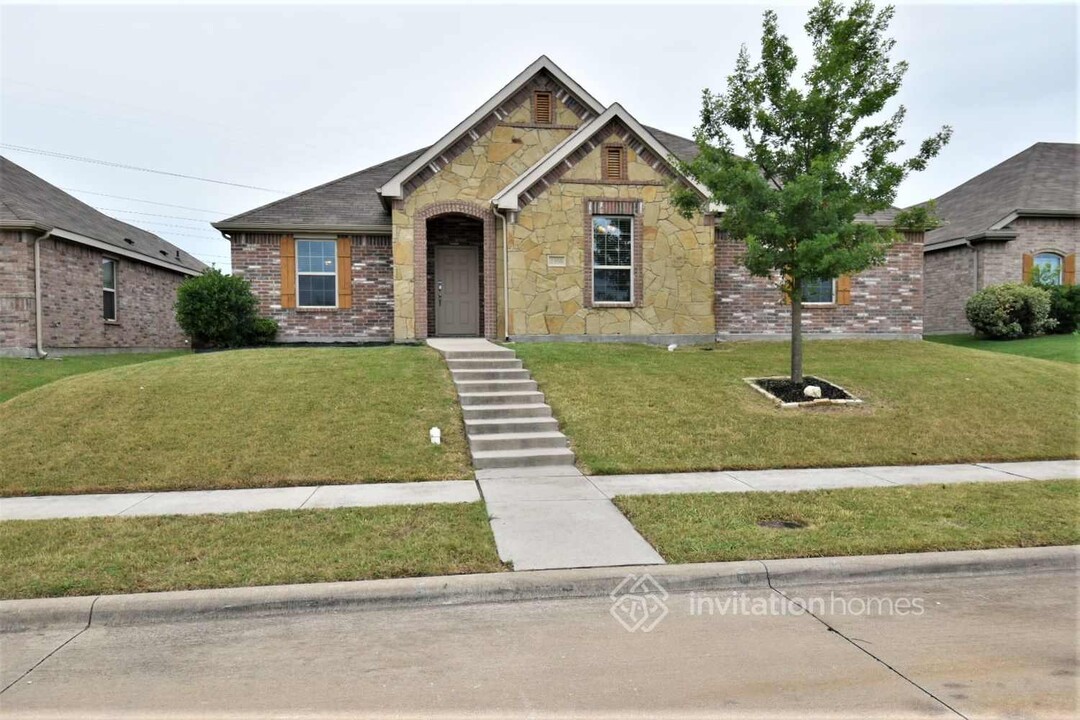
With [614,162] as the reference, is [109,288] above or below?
below

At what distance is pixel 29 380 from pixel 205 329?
3.45 meters

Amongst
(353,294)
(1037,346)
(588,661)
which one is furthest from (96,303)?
(1037,346)

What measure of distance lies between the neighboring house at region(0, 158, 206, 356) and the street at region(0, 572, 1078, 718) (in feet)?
49.7

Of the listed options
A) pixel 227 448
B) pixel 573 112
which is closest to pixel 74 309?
pixel 227 448

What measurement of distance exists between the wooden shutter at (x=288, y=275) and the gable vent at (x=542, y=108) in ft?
22.9

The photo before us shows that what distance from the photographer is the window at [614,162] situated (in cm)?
1485

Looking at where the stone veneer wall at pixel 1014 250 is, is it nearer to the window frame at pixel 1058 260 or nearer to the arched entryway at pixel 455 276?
the window frame at pixel 1058 260

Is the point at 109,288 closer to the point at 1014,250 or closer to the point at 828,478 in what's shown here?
the point at 828,478

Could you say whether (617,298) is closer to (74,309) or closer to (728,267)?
(728,267)

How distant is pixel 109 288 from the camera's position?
19.4 m

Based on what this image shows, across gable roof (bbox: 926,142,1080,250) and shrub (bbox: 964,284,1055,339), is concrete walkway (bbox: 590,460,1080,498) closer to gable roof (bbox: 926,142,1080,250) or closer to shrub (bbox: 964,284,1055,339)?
shrub (bbox: 964,284,1055,339)

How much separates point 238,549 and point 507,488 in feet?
9.48

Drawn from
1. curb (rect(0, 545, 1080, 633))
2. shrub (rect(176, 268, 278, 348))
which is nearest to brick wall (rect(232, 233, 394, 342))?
shrub (rect(176, 268, 278, 348))

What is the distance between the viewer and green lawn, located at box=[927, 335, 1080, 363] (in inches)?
623
